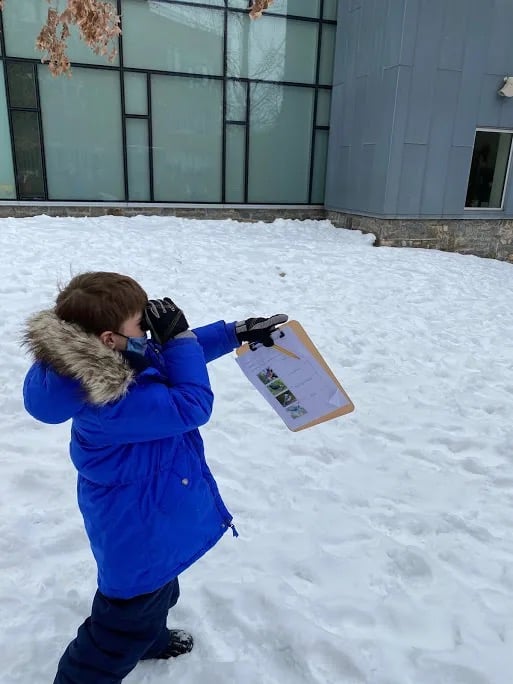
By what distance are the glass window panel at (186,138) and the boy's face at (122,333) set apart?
10.5 meters

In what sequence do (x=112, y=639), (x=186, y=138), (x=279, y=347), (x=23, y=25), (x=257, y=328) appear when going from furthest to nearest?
1. (x=186, y=138)
2. (x=23, y=25)
3. (x=279, y=347)
4. (x=257, y=328)
5. (x=112, y=639)

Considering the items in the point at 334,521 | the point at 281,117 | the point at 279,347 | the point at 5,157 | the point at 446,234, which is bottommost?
the point at 334,521

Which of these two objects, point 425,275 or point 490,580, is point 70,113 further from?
point 490,580

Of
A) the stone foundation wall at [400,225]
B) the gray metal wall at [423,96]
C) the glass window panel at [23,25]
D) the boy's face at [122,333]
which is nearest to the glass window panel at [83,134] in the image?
the stone foundation wall at [400,225]

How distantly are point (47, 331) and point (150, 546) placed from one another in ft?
2.29

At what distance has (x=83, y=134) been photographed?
10734 mm

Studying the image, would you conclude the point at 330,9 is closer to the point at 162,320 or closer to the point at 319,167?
the point at 319,167

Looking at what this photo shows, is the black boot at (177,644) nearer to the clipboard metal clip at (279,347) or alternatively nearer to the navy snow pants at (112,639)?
the navy snow pants at (112,639)

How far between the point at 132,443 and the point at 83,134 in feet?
34.8

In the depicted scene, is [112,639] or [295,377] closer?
[112,639]

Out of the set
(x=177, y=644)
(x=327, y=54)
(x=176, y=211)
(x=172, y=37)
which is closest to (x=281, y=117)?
(x=327, y=54)

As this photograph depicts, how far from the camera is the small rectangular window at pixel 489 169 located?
10.5 meters

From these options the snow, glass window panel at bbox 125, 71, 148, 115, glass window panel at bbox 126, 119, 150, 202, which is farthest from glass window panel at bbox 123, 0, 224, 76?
the snow

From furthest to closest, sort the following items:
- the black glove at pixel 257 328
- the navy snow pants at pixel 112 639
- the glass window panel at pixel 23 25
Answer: the glass window panel at pixel 23 25
the black glove at pixel 257 328
the navy snow pants at pixel 112 639
